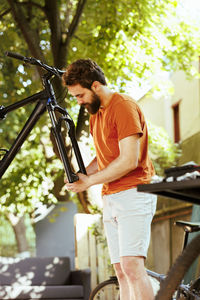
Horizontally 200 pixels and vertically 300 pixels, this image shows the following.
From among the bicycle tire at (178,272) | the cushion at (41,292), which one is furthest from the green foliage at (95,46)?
the bicycle tire at (178,272)

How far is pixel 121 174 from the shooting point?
172cm

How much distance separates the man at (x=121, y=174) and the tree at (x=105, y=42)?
1777 mm

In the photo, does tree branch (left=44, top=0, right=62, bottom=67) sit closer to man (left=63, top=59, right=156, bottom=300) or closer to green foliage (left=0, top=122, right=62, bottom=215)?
green foliage (left=0, top=122, right=62, bottom=215)

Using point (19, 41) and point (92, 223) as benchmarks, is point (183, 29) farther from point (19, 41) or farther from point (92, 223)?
point (92, 223)

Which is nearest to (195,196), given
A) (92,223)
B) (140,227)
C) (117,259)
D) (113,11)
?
(140,227)

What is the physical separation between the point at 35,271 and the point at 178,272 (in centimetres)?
398

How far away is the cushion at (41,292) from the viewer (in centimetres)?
439

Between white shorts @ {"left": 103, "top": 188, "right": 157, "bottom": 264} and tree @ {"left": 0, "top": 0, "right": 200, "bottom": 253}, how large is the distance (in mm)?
1956

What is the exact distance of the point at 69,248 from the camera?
8.62 meters

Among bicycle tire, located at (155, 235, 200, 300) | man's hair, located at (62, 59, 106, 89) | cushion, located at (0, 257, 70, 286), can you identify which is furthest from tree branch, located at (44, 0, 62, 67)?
bicycle tire, located at (155, 235, 200, 300)

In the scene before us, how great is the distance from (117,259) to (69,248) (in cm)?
689

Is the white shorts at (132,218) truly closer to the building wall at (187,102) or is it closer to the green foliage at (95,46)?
the green foliage at (95,46)

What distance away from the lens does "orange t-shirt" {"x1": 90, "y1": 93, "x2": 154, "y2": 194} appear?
Answer: 5.76ft

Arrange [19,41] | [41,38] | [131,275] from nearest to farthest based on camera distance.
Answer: [131,275], [41,38], [19,41]
